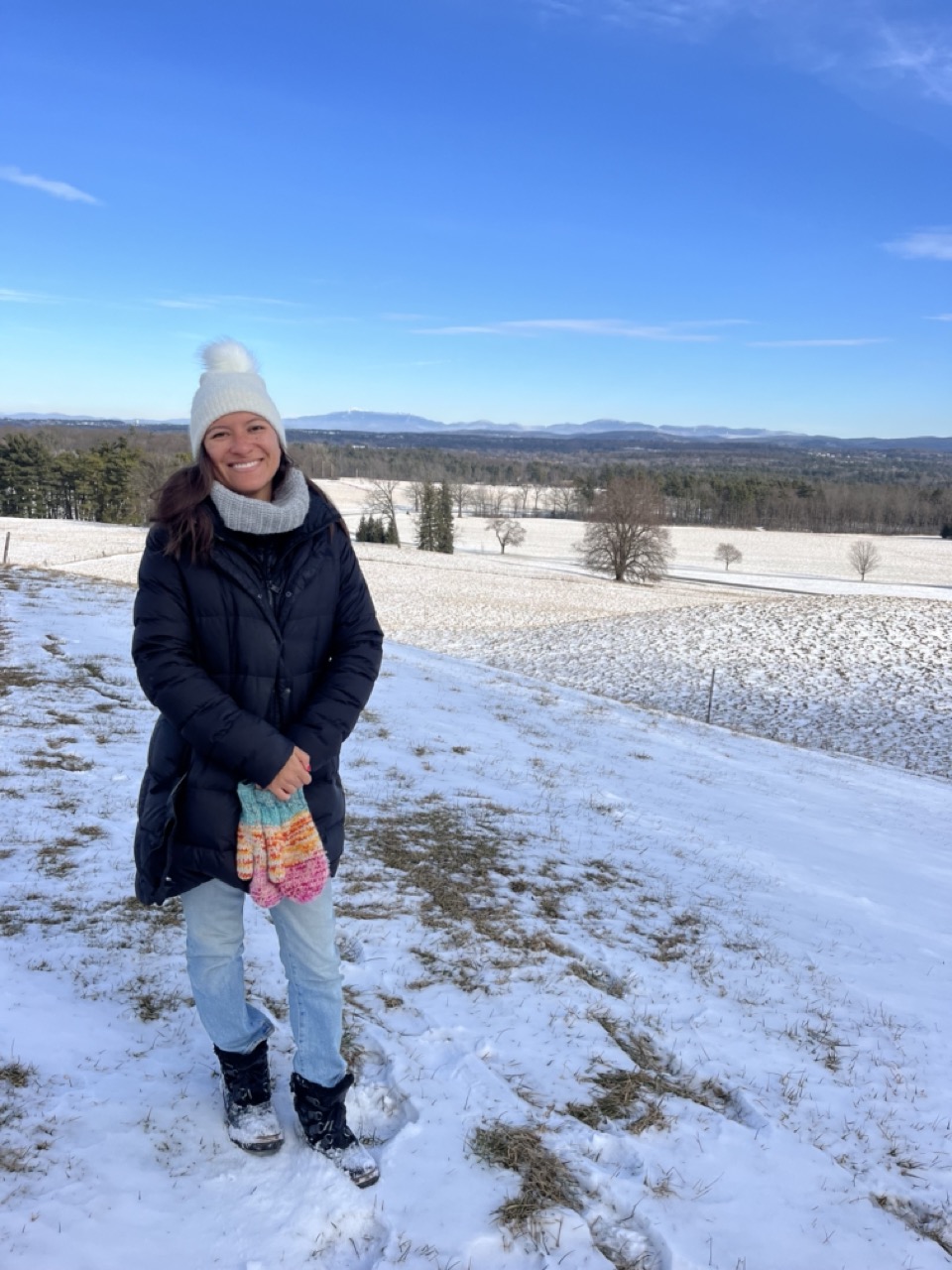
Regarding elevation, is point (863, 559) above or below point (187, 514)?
below

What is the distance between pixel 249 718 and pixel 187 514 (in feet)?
2.33

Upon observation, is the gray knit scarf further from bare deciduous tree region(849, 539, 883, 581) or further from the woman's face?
bare deciduous tree region(849, 539, 883, 581)

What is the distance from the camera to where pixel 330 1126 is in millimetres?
2848

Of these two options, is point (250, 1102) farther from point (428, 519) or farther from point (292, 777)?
point (428, 519)

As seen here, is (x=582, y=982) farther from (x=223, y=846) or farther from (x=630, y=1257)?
(x=223, y=846)

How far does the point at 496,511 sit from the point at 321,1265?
10647cm

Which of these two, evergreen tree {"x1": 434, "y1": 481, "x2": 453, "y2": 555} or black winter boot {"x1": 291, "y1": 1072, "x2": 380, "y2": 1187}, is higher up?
evergreen tree {"x1": 434, "y1": 481, "x2": 453, "y2": 555}

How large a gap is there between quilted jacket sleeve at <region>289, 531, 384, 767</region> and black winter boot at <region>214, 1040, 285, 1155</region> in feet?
3.88

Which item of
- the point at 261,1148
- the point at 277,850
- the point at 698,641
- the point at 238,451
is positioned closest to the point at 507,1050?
the point at 261,1148

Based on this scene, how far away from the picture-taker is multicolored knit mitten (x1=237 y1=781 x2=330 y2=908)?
8.59 feet

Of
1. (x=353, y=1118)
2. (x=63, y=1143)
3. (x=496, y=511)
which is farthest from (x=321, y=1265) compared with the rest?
(x=496, y=511)

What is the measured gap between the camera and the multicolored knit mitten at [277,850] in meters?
2.62

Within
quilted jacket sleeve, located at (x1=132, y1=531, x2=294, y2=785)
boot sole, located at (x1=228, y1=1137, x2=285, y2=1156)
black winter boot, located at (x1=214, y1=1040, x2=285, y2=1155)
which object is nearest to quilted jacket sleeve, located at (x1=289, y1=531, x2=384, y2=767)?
quilted jacket sleeve, located at (x1=132, y1=531, x2=294, y2=785)

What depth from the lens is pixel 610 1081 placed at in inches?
143
